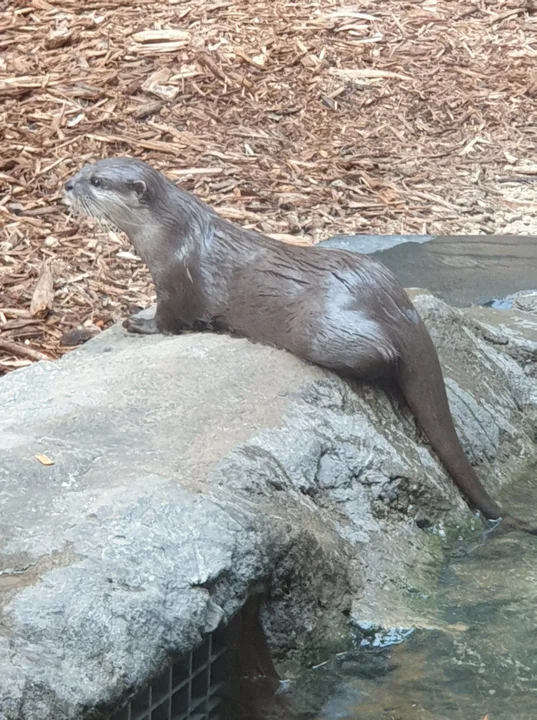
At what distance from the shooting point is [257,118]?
7.25 meters

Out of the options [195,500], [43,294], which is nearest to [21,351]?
[43,294]

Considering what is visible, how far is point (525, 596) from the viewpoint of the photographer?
286 centimetres

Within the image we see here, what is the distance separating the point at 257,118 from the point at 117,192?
3.61 metres

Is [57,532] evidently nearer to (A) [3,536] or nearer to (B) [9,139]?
(A) [3,536]

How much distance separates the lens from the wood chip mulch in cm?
570

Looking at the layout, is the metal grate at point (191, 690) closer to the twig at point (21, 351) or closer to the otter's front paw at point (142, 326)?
the otter's front paw at point (142, 326)

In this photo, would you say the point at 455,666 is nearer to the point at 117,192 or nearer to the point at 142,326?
the point at 142,326

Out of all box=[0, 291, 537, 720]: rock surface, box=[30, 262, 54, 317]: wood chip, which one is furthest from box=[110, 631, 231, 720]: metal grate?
box=[30, 262, 54, 317]: wood chip

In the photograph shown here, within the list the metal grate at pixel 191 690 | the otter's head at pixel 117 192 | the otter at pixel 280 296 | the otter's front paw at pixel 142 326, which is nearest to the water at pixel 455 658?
the metal grate at pixel 191 690

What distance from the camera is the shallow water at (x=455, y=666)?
2451mm

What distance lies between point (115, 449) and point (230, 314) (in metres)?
0.98

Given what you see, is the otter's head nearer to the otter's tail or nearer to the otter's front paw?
the otter's front paw

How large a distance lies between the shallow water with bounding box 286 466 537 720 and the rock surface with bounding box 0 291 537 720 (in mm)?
97

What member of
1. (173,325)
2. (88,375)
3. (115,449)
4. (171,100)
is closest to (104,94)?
(171,100)
